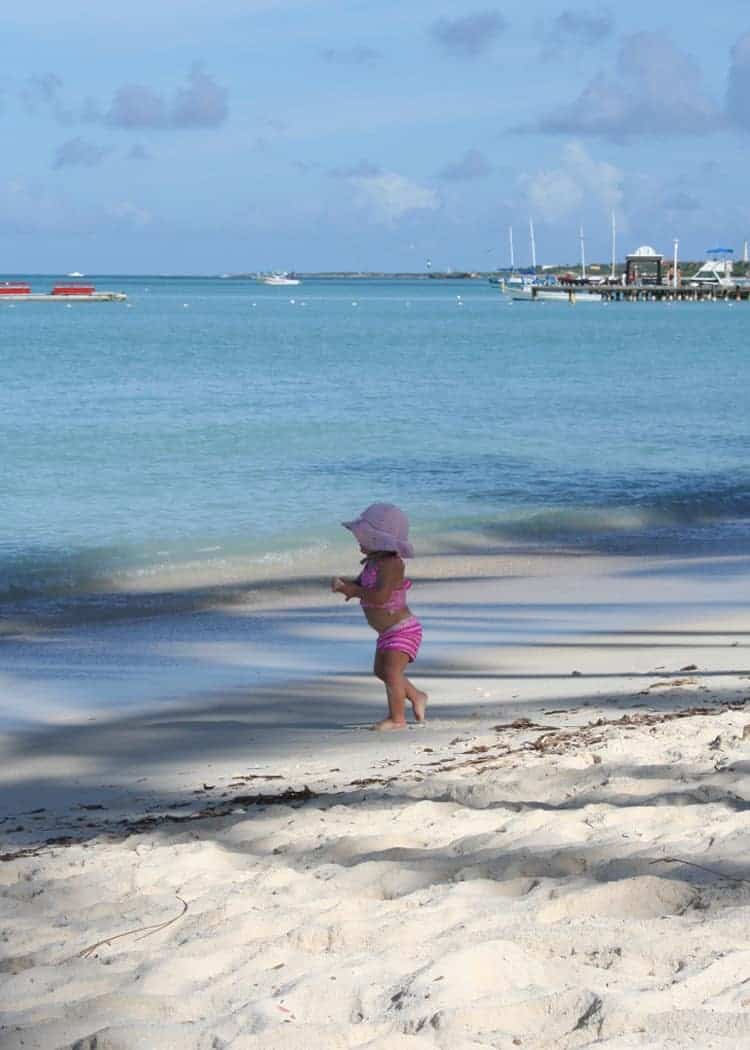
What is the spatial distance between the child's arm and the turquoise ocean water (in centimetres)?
667

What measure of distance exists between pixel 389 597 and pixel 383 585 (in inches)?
3.2

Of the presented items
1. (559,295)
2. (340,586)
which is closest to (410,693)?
(340,586)

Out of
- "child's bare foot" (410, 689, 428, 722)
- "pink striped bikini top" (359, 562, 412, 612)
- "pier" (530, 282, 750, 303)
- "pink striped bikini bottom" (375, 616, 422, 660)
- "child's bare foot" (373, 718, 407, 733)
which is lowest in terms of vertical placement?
"child's bare foot" (373, 718, 407, 733)

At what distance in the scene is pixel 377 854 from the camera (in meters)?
5.15

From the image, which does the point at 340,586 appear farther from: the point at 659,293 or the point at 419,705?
the point at 659,293

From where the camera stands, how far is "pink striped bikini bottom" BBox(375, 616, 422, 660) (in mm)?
7762

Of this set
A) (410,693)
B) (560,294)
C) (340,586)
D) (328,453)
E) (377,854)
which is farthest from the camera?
(560,294)

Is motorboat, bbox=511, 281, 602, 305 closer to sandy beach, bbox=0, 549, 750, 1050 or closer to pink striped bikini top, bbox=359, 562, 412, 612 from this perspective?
sandy beach, bbox=0, 549, 750, 1050

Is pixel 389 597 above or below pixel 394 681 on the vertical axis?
above

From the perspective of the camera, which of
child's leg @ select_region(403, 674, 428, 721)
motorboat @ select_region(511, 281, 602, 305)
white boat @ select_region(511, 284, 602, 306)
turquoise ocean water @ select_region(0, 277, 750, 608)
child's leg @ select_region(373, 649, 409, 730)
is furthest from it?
motorboat @ select_region(511, 281, 602, 305)

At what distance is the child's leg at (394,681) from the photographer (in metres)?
7.75

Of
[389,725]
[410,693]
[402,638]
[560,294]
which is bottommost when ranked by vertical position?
[389,725]

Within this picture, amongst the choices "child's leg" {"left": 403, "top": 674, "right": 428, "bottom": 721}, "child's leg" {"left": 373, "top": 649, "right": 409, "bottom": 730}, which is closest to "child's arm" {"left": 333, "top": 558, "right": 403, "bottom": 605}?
"child's leg" {"left": 373, "top": 649, "right": 409, "bottom": 730}

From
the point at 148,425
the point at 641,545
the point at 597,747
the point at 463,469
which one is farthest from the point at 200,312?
the point at 597,747
